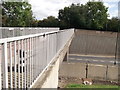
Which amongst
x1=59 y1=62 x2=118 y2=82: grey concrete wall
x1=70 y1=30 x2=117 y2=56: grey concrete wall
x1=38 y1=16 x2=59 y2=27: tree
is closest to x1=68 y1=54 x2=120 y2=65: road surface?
x1=70 y1=30 x2=117 y2=56: grey concrete wall

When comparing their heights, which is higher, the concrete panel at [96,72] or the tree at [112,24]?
the tree at [112,24]

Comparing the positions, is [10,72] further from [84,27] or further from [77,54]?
[84,27]

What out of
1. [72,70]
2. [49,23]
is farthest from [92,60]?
[49,23]

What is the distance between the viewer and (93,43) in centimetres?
3672

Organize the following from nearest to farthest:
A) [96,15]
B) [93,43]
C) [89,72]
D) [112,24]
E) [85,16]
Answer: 1. [89,72]
2. [93,43]
3. [112,24]
4. [85,16]
5. [96,15]

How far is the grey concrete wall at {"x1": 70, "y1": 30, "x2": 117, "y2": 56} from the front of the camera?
119 ft

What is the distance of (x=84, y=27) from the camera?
138 feet

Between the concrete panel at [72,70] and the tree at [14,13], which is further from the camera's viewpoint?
the tree at [14,13]

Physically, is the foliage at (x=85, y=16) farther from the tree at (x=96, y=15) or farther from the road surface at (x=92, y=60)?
the road surface at (x=92, y=60)

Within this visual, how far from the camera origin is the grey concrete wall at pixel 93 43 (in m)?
36.2

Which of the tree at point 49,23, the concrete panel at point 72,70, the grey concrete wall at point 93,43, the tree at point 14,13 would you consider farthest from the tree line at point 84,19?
the concrete panel at point 72,70

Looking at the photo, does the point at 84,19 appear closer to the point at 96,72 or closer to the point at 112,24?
the point at 112,24

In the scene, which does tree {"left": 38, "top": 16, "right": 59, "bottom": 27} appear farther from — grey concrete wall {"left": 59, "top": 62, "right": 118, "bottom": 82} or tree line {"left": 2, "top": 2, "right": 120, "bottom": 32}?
grey concrete wall {"left": 59, "top": 62, "right": 118, "bottom": 82}

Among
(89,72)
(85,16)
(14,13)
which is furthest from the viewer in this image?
(85,16)
